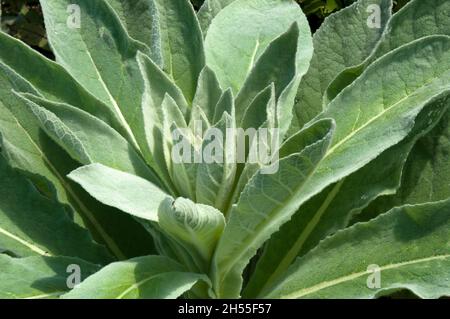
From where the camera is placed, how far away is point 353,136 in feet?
4.07

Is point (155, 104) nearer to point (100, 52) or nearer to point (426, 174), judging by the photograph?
point (100, 52)

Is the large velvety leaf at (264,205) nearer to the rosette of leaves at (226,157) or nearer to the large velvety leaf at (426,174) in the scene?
the rosette of leaves at (226,157)

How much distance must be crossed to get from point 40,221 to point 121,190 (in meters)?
0.29

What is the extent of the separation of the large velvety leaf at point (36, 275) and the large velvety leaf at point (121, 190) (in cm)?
20

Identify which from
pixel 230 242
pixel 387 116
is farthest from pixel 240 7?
pixel 230 242

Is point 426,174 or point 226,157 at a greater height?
point 226,157

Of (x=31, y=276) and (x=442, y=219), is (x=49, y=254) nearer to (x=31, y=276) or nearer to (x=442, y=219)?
(x=31, y=276)

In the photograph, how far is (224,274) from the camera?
4.10ft

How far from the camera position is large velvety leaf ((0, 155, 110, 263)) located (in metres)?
1.36

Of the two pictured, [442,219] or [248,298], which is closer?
[442,219]

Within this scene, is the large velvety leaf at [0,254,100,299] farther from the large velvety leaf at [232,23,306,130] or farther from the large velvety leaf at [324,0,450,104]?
the large velvety leaf at [324,0,450,104]

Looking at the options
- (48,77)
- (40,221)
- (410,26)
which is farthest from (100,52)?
(410,26)

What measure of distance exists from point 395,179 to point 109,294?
0.52 metres

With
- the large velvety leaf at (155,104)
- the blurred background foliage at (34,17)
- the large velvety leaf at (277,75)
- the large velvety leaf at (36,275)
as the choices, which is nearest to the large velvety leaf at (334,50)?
the large velvety leaf at (277,75)
